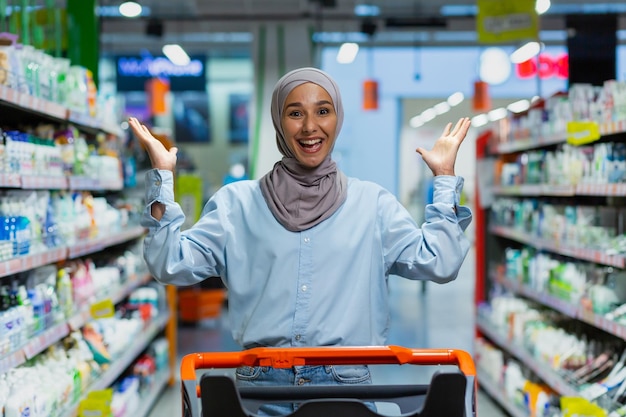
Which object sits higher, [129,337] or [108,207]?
[108,207]

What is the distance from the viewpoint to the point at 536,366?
17.4 ft

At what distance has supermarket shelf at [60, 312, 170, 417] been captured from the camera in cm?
419

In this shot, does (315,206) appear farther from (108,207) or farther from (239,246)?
(108,207)

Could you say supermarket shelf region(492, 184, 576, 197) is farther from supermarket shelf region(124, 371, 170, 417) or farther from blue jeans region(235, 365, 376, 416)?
supermarket shelf region(124, 371, 170, 417)

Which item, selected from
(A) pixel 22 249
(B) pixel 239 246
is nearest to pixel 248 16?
(A) pixel 22 249

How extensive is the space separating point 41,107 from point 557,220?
328 centimetres

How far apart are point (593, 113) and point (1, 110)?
10.7 ft

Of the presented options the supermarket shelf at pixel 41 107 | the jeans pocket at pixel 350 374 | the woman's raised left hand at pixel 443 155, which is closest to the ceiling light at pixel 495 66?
the supermarket shelf at pixel 41 107

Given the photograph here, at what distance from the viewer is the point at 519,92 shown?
63.3 feet

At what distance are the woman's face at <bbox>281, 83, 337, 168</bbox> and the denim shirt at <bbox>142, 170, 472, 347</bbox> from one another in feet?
0.56

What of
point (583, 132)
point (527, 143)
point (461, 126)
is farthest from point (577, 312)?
point (461, 126)

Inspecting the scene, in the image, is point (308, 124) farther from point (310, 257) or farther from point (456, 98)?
point (456, 98)

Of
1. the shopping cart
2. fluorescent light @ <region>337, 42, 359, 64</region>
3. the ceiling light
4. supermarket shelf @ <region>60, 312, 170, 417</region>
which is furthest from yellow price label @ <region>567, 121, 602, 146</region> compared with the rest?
fluorescent light @ <region>337, 42, 359, 64</region>

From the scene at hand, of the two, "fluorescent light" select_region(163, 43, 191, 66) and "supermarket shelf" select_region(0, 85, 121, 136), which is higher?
"fluorescent light" select_region(163, 43, 191, 66)
